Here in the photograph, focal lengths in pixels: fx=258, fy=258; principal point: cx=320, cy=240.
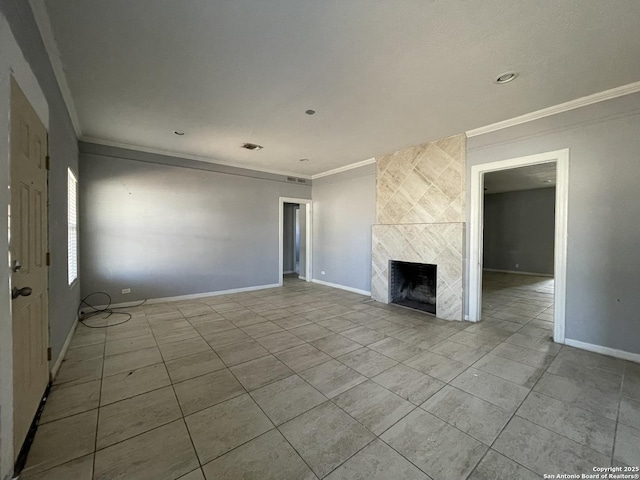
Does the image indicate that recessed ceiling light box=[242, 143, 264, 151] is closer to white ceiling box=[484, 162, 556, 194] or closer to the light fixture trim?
the light fixture trim

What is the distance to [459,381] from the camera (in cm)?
237

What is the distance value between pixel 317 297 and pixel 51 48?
486 cm

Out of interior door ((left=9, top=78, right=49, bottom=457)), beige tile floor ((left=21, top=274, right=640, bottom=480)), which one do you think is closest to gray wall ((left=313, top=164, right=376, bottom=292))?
beige tile floor ((left=21, top=274, right=640, bottom=480))

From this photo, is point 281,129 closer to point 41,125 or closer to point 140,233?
point 41,125

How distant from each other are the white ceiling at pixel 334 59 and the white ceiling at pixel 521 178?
360 cm

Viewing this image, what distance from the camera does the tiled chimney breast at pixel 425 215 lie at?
4.03 m

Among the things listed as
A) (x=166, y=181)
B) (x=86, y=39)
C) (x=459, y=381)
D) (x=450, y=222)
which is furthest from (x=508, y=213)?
(x=86, y=39)

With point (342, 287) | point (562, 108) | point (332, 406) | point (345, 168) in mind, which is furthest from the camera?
point (342, 287)

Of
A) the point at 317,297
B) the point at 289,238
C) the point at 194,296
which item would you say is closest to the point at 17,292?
the point at 194,296

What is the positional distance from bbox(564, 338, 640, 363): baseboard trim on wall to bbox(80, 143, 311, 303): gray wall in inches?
212

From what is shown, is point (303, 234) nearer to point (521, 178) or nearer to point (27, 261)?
point (27, 261)

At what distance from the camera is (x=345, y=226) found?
6.16 m

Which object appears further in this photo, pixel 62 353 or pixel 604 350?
pixel 604 350

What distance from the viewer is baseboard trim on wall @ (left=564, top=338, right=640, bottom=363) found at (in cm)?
274
